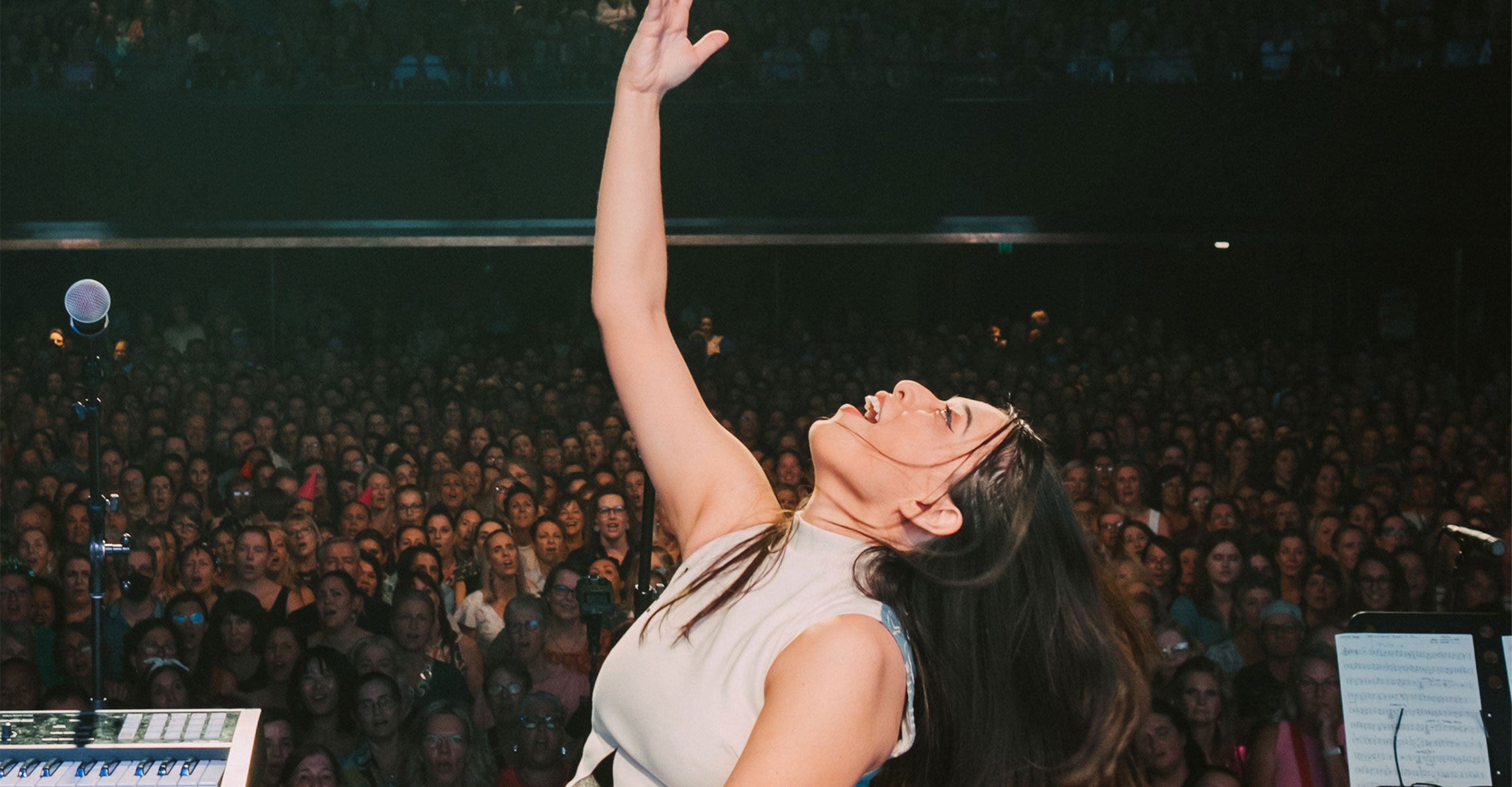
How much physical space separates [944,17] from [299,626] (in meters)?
7.95

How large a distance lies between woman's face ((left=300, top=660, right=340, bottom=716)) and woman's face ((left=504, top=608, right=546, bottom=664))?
52cm

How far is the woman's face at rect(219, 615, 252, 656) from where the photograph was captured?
3830 millimetres

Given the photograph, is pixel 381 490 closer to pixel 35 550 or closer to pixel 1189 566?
pixel 35 550

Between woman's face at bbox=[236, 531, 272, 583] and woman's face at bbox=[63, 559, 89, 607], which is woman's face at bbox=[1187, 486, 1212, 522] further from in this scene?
woman's face at bbox=[63, 559, 89, 607]

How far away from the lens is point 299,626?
393 centimetres

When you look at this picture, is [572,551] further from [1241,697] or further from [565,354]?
[565,354]

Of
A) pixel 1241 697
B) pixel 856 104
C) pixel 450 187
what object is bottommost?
pixel 1241 697

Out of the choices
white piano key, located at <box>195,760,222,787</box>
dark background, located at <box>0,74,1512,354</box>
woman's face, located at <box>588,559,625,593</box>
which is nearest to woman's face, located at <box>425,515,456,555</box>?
woman's face, located at <box>588,559,625,593</box>

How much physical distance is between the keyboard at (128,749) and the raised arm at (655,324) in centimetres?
87

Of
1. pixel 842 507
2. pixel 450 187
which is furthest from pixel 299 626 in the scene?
pixel 450 187

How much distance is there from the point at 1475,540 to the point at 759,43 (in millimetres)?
9134

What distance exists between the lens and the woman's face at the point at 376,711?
3414 millimetres

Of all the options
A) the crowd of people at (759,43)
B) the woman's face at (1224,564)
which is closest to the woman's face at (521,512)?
the woman's face at (1224,564)

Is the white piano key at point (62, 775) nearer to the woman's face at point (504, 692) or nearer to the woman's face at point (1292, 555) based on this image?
the woman's face at point (504, 692)
